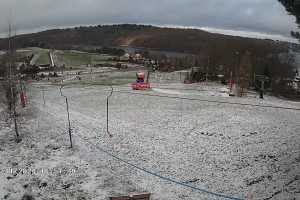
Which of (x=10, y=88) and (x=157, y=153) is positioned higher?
(x=10, y=88)

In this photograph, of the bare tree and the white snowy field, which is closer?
the white snowy field

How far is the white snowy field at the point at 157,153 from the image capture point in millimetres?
16672

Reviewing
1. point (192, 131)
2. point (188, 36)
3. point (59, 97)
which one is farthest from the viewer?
point (188, 36)

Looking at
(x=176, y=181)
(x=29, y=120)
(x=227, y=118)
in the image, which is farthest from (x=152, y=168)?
(x=29, y=120)

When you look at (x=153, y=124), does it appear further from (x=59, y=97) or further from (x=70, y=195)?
(x=59, y=97)

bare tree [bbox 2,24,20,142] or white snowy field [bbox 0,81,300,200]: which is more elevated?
bare tree [bbox 2,24,20,142]

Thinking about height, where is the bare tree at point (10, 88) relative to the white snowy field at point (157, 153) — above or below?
above

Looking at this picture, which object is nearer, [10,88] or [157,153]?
[157,153]

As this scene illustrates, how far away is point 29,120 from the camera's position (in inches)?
1160

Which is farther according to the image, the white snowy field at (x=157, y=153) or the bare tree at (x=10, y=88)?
the bare tree at (x=10, y=88)

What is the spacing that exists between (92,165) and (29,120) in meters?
11.9

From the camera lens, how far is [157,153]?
20750 mm

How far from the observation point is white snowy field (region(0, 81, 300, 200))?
16.7 m

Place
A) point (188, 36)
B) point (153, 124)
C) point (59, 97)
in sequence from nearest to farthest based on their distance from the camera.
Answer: point (153, 124), point (59, 97), point (188, 36)
